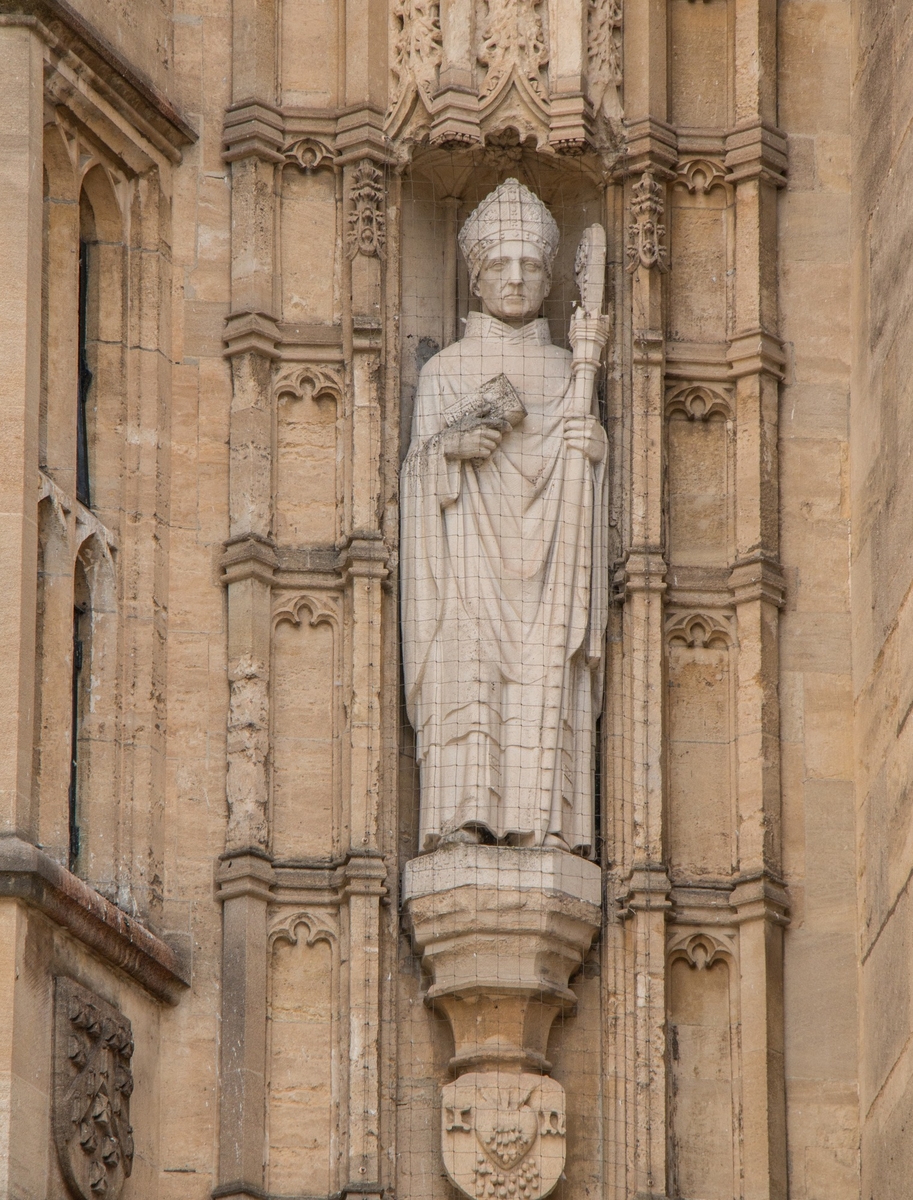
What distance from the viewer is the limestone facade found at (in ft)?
42.0

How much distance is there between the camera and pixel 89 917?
1222 centimetres

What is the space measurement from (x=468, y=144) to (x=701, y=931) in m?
3.17

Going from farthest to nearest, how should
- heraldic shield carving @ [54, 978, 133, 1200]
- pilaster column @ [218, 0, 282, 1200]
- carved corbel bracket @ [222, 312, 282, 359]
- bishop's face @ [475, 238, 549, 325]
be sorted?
bishop's face @ [475, 238, 549, 325], carved corbel bracket @ [222, 312, 282, 359], pilaster column @ [218, 0, 282, 1200], heraldic shield carving @ [54, 978, 133, 1200]

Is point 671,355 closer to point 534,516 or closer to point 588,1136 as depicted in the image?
point 534,516

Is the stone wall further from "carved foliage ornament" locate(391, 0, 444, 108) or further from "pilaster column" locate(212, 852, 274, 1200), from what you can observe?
"pilaster column" locate(212, 852, 274, 1200)

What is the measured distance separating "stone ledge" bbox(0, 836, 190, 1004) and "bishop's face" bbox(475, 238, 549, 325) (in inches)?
112

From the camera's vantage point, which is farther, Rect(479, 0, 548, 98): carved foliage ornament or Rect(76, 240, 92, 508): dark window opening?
Rect(479, 0, 548, 98): carved foliage ornament

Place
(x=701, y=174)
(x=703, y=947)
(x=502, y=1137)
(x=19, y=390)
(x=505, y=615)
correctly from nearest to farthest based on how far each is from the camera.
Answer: (x=19, y=390)
(x=502, y=1137)
(x=703, y=947)
(x=505, y=615)
(x=701, y=174)

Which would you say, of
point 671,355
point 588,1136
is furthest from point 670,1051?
point 671,355

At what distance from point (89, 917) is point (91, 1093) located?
1.94 feet

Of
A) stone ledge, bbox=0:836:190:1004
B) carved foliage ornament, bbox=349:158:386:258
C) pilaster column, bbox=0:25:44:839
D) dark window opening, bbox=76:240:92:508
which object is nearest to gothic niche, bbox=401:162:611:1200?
carved foliage ornament, bbox=349:158:386:258

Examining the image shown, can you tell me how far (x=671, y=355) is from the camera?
13.9 m

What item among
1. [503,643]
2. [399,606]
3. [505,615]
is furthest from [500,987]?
[399,606]

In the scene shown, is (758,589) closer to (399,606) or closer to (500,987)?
(399,606)
